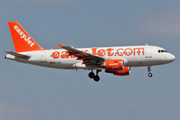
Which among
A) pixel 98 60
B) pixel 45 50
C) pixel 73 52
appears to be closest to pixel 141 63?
pixel 98 60

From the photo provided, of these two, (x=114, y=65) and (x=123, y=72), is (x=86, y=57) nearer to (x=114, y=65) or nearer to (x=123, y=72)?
(x=114, y=65)

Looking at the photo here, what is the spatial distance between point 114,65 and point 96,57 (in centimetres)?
299

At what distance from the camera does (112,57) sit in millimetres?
59344

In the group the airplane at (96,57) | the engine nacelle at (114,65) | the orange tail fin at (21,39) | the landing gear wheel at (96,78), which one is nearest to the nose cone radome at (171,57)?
the airplane at (96,57)

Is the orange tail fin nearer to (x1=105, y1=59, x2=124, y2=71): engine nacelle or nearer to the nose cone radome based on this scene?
(x1=105, y1=59, x2=124, y2=71): engine nacelle

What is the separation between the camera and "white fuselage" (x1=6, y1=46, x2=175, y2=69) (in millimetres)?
58906

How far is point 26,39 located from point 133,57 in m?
19.0

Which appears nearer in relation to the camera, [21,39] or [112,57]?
[112,57]

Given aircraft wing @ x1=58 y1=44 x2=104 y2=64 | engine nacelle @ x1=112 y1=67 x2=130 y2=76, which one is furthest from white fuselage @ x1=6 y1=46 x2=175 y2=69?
engine nacelle @ x1=112 y1=67 x2=130 y2=76

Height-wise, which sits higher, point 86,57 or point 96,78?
point 86,57

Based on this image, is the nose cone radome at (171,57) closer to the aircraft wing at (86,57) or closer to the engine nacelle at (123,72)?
the engine nacelle at (123,72)

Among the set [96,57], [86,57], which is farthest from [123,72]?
[86,57]

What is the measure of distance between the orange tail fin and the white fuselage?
2.37 m

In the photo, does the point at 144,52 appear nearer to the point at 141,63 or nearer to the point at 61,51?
the point at 141,63
